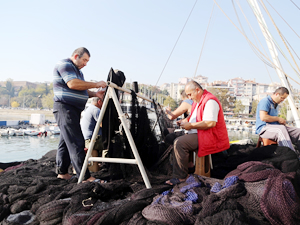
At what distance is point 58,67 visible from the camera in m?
3.04

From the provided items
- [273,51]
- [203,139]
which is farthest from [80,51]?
[273,51]

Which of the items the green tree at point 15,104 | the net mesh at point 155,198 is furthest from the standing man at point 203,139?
the green tree at point 15,104

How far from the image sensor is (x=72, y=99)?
3.07 metres

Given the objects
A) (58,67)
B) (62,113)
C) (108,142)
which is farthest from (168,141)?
(58,67)

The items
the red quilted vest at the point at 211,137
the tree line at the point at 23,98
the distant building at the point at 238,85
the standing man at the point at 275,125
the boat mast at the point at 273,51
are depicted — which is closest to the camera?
the red quilted vest at the point at 211,137

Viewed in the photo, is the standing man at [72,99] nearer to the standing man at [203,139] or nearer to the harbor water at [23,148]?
→ the standing man at [203,139]

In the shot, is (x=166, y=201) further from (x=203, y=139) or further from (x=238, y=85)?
(x=238, y=85)

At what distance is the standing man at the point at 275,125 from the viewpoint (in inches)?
156

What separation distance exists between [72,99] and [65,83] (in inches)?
9.5

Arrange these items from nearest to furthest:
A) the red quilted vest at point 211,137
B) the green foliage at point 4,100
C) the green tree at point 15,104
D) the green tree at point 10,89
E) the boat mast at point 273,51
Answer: the red quilted vest at point 211,137 → the boat mast at point 273,51 → the green tree at point 15,104 → the green foliage at point 4,100 → the green tree at point 10,89

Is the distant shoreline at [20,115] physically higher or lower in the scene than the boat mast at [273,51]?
lower

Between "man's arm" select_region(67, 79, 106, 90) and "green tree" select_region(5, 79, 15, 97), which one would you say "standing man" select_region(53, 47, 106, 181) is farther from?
"green tree" select_region(5, 79, 15, 97)

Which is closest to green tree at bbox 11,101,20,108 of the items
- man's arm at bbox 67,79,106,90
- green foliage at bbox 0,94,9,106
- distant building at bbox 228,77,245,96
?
green foliage at bbox 0,94,9,106

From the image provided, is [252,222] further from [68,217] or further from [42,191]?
[42,191]
